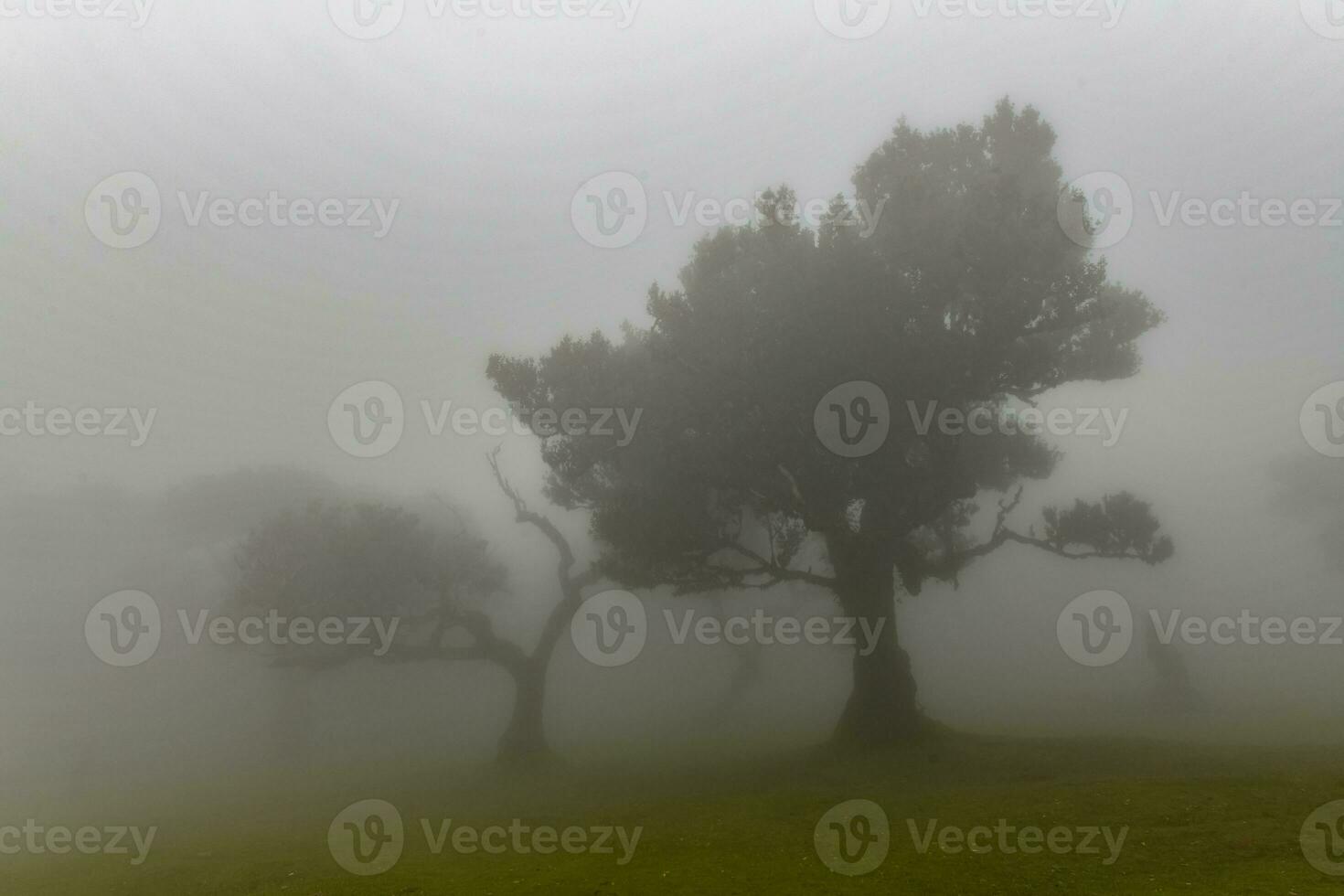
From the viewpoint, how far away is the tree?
73.2 ft

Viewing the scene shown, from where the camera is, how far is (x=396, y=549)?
31.0m

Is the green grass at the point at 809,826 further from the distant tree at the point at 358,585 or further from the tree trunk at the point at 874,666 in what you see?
the distant tree at the point at 358,585

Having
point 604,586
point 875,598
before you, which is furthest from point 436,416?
point 875,598

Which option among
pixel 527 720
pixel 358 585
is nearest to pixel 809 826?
pixel 527 720

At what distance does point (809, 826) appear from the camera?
51.7ft

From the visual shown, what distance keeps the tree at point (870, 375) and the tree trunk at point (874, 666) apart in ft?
0.19

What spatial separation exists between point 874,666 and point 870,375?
8564mm

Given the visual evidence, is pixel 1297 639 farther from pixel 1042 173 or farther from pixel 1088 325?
pixel 1042 173

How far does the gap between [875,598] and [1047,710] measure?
1528cm

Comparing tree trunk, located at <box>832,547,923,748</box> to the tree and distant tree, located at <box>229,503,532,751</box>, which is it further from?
distant tree, located at <box>229,503,532,751</box>

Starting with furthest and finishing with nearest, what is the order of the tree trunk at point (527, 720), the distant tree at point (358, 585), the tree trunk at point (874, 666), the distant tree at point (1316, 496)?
the distant tree at point (1316, 496) < the distant tree at point (358, 585) < the tree trunk at point (527, 720) < the tree trunk at point (874, 666)

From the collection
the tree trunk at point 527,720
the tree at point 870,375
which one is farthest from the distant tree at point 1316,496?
the tree trunk at point 527,720

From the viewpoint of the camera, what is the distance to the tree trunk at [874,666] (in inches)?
870

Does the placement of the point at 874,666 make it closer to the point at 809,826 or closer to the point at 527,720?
the point at 809,826
